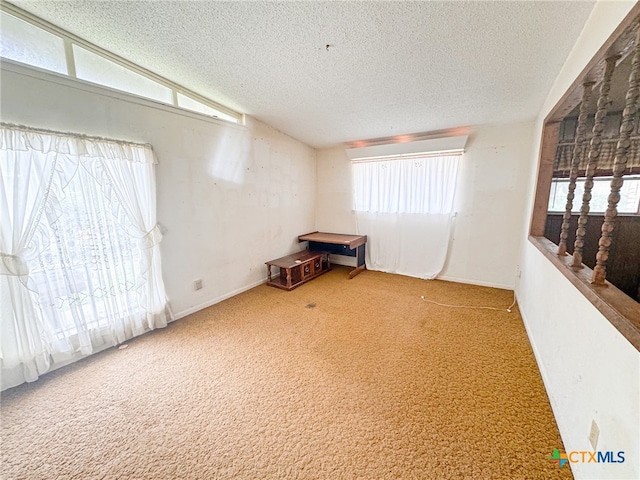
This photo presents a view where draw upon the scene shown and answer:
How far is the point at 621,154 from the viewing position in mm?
1054

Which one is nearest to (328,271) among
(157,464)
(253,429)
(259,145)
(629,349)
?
(259,145)

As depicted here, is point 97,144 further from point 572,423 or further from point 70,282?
point 572,423

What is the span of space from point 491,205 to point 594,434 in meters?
2.86

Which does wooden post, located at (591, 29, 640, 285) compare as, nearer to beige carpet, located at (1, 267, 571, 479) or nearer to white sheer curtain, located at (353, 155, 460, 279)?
beige carpet, located at (1, 267, 571, 479)

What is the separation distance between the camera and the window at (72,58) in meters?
1.54

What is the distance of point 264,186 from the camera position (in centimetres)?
346

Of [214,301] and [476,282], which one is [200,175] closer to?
[214,301]

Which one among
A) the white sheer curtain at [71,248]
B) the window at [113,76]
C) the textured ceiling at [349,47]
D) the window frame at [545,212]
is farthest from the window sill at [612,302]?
the window at [113,76]

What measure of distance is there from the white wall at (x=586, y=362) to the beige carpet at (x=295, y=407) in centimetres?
18

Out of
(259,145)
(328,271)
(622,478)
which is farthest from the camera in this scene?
(328,271)

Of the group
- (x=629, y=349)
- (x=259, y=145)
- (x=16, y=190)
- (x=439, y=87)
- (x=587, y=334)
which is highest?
(x=439, y=87)

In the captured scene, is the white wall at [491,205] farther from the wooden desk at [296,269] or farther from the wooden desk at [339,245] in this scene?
the wooden desk at [296,269]

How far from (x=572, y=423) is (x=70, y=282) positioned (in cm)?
329

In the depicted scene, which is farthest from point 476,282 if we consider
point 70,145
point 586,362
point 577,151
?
point 70,145
